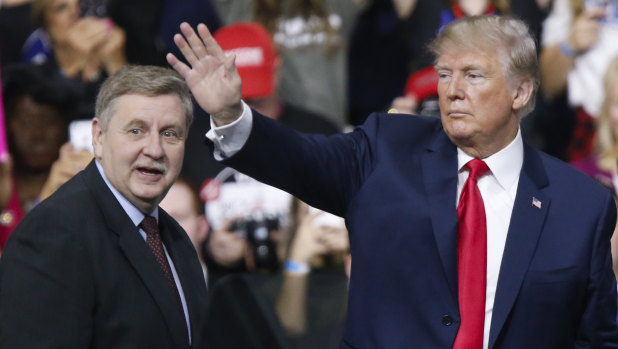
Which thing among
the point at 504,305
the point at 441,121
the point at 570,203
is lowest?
the point at 504,305

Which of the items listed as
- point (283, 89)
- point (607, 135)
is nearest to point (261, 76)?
point (283, 89)

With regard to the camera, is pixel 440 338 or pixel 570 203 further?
pixel 570 203

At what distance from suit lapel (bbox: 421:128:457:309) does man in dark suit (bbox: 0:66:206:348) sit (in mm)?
663

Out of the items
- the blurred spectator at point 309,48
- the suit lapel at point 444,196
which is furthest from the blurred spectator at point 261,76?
the suit lapel at point 444,196

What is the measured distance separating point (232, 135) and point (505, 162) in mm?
811

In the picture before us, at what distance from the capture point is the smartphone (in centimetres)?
464

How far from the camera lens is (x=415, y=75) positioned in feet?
17.5

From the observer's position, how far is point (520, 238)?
290 centimetres

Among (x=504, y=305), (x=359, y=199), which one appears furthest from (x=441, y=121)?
(x=504, y=305)

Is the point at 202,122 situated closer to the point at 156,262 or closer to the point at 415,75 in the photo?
the point at 415,75

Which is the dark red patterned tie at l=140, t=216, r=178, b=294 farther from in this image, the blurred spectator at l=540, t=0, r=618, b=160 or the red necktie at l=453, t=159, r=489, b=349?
the blurred spectator at l=540, t=0, r=618, b=160

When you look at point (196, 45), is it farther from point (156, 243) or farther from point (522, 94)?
point (522, 94)

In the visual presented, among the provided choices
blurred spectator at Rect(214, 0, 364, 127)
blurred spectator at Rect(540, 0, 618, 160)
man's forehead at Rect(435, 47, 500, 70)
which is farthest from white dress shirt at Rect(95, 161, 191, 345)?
blurred spectator at Rect(540, 0, 618, 160)

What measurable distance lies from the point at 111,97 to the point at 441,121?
3.07 feet
